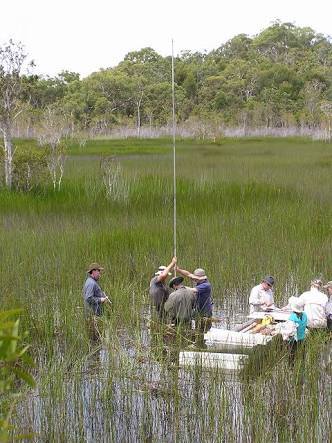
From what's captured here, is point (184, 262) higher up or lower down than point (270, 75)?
lower down

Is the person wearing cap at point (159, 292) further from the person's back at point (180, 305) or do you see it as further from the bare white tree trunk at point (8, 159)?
the bare white tree trunk at point (8, 159)

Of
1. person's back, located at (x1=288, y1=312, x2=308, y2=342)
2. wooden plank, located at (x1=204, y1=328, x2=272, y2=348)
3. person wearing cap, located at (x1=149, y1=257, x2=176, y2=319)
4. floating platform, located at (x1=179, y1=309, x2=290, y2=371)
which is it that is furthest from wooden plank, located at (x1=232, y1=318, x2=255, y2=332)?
person's back, located at (x1=288, y1=312, x2=308, y2=342)

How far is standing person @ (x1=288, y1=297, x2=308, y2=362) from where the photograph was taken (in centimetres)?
832

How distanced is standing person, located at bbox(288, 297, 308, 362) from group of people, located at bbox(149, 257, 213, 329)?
1.37 meters

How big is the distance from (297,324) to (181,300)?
1.63 metres

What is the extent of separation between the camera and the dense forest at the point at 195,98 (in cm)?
5050

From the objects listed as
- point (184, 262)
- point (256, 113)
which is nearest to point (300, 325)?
point (184, 262)

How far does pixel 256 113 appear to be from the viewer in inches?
2042

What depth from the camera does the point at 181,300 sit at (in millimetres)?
9492

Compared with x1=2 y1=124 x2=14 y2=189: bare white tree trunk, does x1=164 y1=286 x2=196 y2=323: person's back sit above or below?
below

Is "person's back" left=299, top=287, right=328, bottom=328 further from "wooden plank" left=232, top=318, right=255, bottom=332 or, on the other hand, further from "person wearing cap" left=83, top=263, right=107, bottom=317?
"person wearing cap" left=83, top=263, right=107, bottom=317

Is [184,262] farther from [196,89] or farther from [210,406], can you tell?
[196,89]

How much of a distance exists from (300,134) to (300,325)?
39.7 metres

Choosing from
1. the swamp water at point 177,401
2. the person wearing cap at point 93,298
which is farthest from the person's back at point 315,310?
the person wearing cap at point 93,298
